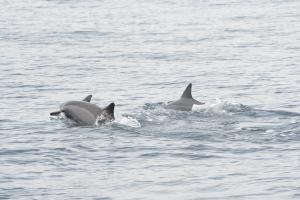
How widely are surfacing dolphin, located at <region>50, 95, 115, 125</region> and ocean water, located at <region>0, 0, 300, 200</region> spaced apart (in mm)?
231

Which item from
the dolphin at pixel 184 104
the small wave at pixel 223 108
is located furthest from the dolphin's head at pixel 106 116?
the small wave at pixel 223 108

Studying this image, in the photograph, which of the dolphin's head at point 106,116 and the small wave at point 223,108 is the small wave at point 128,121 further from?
the small wave at point 223,108

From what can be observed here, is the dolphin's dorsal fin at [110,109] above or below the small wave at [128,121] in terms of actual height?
above

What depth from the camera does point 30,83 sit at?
28406 millimetres

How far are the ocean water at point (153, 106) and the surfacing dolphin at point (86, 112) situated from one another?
231 mm

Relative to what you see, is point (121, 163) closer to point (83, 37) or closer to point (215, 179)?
point (215, 179)

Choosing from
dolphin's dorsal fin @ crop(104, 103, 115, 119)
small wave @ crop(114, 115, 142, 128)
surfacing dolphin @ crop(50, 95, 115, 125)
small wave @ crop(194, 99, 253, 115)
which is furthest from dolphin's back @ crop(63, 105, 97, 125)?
small wave @ crop(194, 99, 253, 115)

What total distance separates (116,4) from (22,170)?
44.9m

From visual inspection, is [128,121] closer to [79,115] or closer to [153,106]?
[79,115]

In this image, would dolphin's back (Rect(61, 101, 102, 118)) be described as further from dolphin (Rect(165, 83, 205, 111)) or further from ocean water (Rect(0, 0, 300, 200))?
dolphin (Rect(165, 83, 205, 111))

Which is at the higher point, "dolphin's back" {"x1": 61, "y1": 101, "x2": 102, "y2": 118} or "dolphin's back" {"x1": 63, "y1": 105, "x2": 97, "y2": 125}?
"dolphin's back" {"x1": 61, "y1": 101, "x2": 102, "y2": 118}

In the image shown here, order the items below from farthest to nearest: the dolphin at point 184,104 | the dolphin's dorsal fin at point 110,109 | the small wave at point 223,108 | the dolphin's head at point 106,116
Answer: the dolphin at point 184,104 → the small wave at point 223,108 → the dolphin's head at point 106,116 → the dolphin's dorsal fin at point 110,109

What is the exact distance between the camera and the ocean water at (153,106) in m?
15.6

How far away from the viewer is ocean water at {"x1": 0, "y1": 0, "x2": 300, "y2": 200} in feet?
51.2
